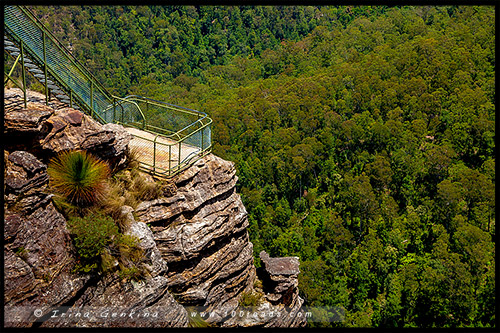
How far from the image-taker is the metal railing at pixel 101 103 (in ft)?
34.9

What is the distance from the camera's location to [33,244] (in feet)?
27.7

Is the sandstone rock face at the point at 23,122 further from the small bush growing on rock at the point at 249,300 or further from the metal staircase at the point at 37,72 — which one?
the small bush growing on rock at the point at 249,300

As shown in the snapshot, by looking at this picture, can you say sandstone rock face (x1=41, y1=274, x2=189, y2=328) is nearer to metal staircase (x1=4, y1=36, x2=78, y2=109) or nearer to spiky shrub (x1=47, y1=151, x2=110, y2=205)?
spiky shrub (x1=47, y1=151, x2=110, y2=205)

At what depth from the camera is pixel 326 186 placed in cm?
4956

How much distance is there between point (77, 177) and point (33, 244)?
5.63ft

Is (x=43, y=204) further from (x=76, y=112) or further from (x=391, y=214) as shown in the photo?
(x=391, y=214)

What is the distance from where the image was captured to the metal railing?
10.6m

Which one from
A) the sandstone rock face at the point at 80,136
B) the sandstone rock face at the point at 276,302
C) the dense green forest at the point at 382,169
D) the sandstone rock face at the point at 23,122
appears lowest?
the dense green forest at the point at 382,169

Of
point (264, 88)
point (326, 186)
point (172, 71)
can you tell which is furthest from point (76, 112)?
point (172, 71)

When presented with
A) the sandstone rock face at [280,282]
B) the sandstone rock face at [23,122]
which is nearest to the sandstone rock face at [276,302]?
the sandstone rock face at [280,282]

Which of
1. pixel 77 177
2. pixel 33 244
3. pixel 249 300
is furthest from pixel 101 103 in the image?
pixel 249 300

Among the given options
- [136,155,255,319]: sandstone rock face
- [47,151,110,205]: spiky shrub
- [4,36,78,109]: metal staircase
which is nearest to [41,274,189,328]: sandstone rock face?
[136,155,255,319]: sandstone rock face

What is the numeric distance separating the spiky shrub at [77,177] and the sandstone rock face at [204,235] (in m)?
1.18

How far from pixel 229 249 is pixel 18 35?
23.0ft
